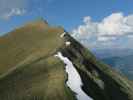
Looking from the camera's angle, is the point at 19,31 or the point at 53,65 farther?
the point at 19,31

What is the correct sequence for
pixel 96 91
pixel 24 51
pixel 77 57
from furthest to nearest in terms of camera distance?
pixel 24 51
pixel 77 57
pixel 96 91

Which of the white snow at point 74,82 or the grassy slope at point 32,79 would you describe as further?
the white snow at point 74,82

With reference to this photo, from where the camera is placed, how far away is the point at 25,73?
82.3 m

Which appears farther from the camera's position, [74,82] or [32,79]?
[32,79]

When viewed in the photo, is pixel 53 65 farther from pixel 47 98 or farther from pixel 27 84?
pixel 47 98

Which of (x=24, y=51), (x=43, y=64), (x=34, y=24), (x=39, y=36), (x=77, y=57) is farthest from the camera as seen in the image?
(x=34, y=24)

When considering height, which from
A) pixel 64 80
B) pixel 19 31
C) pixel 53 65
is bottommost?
pixel 64 80

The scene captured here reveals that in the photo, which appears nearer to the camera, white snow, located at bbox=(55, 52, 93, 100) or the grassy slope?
the grassy slope

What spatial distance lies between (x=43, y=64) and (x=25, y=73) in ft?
21.2

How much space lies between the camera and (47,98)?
203 feet

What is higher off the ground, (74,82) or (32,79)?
(32,79)

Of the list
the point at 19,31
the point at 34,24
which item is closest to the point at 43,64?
the point at 19,31

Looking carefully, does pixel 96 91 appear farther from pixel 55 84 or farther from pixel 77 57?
pixel 77 57

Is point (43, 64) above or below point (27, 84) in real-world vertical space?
above
